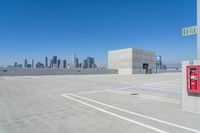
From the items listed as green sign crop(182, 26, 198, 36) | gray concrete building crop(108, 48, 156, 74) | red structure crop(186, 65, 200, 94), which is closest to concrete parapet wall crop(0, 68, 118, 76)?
gray concrete building crop(108, 48, 156, 74)

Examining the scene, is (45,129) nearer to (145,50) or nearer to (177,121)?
(177,121)

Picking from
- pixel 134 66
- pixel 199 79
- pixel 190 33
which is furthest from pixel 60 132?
pixel 134 66

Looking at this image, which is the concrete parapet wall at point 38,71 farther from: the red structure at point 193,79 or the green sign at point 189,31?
A: the red structure at point 193,79

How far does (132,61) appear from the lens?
175 feet

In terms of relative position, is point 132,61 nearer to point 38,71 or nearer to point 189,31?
point 38,71

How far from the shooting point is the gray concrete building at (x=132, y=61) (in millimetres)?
53938

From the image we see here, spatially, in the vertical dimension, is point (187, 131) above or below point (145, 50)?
below

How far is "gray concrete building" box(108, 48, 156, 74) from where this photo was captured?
53.9 metres

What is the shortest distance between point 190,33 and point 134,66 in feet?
161

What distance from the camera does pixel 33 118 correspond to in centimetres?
473

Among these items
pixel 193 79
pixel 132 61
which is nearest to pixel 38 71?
pixel 132 61

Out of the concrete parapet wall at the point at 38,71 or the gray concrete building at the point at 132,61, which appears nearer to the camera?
the concrete parapet wall at the point at 38,71

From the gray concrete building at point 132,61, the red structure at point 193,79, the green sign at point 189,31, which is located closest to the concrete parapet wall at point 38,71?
the gray concrete building at point 132,61

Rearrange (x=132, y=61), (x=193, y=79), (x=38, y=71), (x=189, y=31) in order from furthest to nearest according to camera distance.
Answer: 1. (x=132, y=61)
2. (x=38, y=71)
3. (x=189, y=31)
4. (x=193, y=79)
